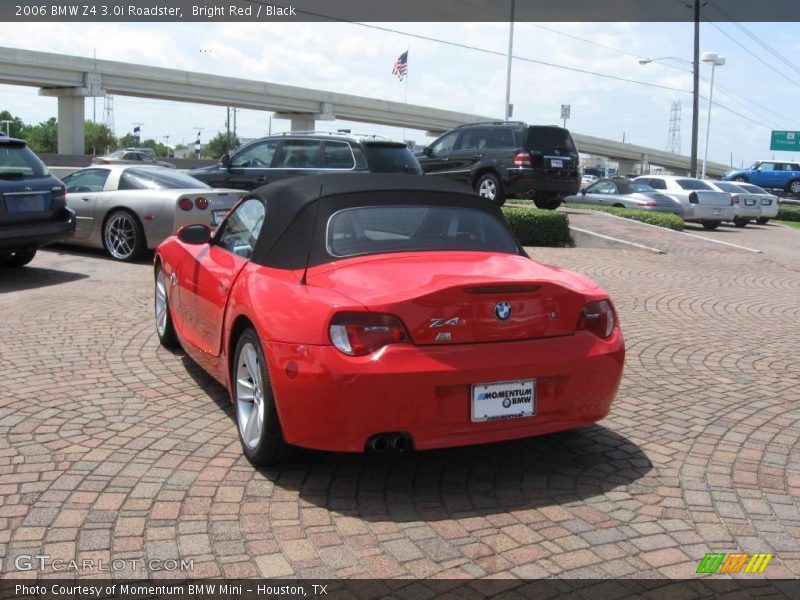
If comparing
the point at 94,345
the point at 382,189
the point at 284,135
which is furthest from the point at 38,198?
the point at 382,189

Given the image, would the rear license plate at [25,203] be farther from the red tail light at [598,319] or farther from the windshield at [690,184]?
the windshield at [690,184]

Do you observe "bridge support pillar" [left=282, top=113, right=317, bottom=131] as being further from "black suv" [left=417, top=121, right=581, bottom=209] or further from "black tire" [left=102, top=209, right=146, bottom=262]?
"black tire" [left=102, top=209, right=146, bottom=262]

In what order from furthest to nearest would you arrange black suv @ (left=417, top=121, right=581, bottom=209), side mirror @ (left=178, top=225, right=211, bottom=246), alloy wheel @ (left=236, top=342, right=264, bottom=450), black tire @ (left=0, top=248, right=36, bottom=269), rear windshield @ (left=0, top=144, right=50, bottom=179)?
black suv @ (left=417, top=121, right=581, bottom=209)
black tire @ (left=0, top=248, right=36, bottom=269)
rear windshield @ (left=0, top=144, right=50, bottom=179)
side mirror @ (left=178, top=225, right=211, bottom=246)
alloy wheel @ (left=236, top=342, right=264, bottom=450)

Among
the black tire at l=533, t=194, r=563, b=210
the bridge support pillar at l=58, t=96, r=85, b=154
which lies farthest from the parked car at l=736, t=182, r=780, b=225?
the bridge support pillar at l=58, t=96, r=85, b=154

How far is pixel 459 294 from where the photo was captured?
13.1ft

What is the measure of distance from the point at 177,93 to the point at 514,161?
50783mm

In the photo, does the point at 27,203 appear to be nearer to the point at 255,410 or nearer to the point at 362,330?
the point at 255,410

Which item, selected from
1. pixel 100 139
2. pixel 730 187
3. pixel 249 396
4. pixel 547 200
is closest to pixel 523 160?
pixel 547 200

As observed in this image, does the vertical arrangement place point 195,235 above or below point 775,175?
below

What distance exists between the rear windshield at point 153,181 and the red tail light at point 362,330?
8.51 m

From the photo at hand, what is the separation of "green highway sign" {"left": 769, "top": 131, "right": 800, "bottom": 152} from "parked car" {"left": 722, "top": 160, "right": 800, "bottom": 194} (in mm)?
25630

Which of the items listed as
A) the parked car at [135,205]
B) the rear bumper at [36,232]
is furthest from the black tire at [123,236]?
the rear bumper at [36,232]

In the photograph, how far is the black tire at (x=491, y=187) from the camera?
59.3 ft

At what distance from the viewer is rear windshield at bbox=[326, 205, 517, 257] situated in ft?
15.0
